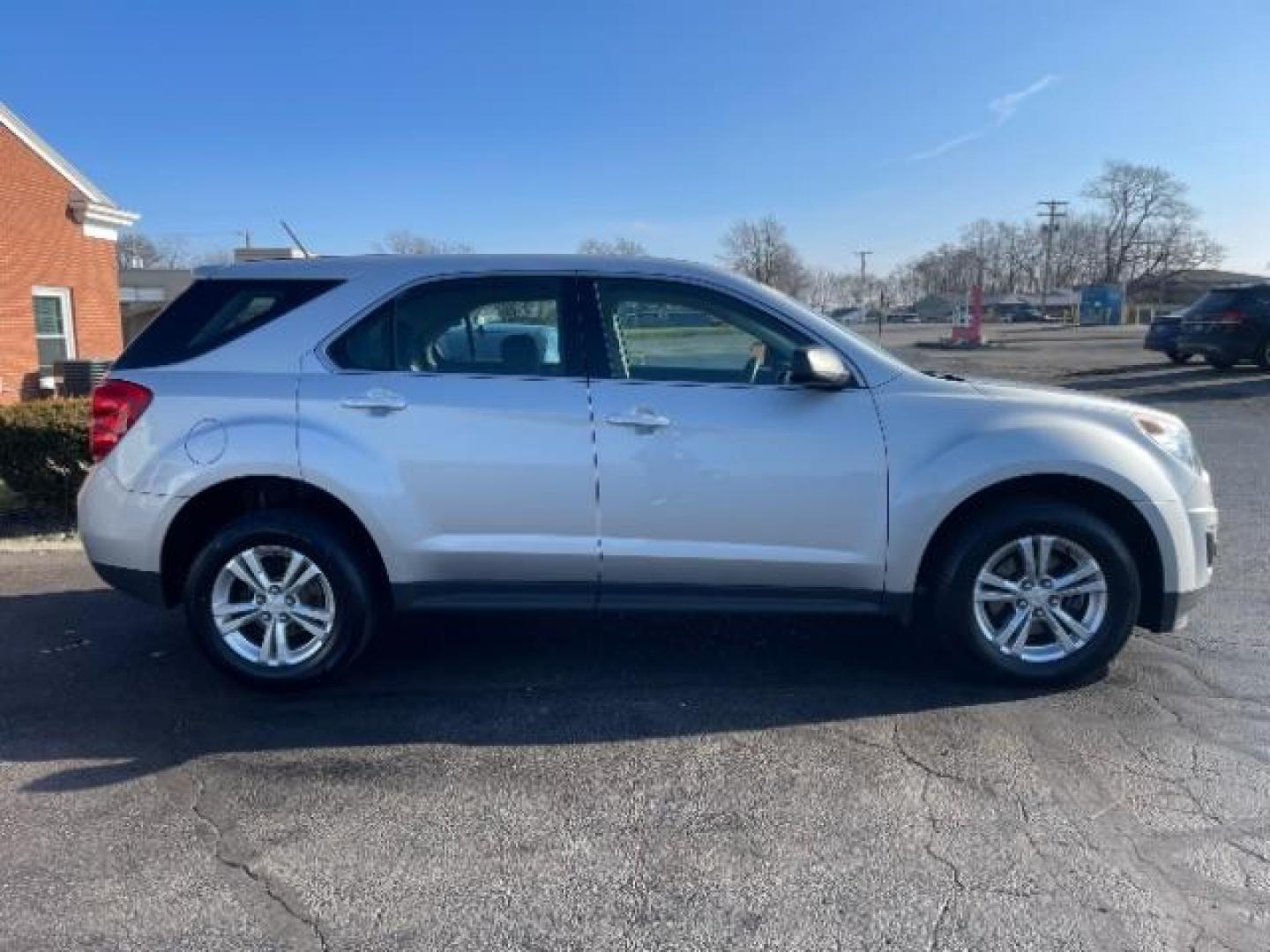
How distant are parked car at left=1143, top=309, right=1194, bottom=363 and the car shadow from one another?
21110mm

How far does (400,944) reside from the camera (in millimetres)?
2473

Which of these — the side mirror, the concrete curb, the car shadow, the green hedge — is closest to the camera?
Result: the car shadow

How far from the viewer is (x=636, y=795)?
3.22 metres

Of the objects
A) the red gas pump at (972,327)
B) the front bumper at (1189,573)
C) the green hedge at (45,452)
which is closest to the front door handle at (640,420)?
the front bumper at (1189,573)

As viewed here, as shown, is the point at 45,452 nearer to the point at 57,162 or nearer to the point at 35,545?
the point at 35,545

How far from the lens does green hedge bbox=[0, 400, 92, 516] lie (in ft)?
22.7

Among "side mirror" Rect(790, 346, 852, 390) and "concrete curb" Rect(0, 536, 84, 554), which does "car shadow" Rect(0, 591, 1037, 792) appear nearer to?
"side mirror" Rect(790, 346, 852, 390)

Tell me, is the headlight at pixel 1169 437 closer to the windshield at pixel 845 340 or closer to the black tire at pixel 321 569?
the windshield at pixel 845 340

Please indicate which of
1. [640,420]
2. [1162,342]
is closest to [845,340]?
[640,420]

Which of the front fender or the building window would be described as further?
the building window

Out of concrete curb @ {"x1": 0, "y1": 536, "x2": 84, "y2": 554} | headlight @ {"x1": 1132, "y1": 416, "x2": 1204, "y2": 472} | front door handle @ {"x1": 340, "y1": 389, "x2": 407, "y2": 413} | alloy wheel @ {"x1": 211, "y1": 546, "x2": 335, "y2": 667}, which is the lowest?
concrete curb @ {"x1": 0, "y1": 536, "x2": 84, "y2": 554}

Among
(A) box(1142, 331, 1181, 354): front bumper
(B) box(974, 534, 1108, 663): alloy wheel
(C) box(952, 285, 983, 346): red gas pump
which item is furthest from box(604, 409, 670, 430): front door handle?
(C) box(952, 285, 983, 346): red gas pump

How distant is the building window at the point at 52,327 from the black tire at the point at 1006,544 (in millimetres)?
18511

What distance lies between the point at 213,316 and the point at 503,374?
1341mm
